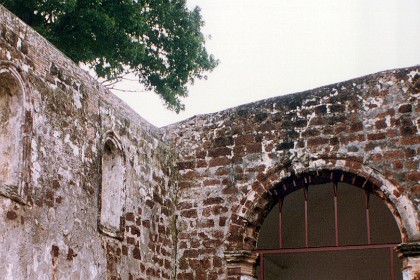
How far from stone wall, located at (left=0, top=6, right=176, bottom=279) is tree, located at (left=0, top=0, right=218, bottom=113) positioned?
411 cm

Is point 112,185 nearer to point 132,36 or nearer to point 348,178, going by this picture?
point 348,178

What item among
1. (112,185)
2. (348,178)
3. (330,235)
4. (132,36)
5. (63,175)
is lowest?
(63,175)

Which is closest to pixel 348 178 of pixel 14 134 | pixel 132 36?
pixel 14 134

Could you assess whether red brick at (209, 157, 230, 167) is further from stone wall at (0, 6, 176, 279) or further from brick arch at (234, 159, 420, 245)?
stone wall at (0, 6, 176, 279)

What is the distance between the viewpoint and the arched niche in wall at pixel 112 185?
23.9ft

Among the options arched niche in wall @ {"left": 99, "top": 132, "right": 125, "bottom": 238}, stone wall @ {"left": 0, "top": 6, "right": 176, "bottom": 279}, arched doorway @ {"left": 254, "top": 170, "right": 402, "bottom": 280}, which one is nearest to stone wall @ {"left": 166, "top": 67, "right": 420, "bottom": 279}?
stone wall @ {"left": 0, "top": 6, "right": 176, "bottom": 279}

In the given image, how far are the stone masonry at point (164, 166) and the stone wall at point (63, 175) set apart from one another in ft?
0.05

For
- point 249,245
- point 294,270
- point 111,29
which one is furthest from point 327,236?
point 111,29

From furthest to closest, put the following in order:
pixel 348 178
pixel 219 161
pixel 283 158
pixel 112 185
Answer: pixel 219 161 < pixel 283 158 < pixel 348 178 < pixel 112 185

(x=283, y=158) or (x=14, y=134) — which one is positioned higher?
(x=283, y=158)

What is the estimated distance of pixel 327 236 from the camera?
40.3 feet

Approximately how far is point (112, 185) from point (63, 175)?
1.09m

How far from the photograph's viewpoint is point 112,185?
7.52 metres

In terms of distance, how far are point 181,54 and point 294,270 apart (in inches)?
194
